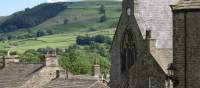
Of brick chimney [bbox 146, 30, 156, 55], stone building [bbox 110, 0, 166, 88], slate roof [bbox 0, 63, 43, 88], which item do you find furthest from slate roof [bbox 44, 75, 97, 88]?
brick chimney [bbox 146, 30, 156, 55]

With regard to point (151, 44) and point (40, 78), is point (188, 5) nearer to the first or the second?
point (151, 44)

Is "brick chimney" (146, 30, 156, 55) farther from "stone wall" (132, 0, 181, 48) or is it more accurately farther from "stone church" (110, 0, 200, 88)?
"stone wall" (132, 0, 181, 48)

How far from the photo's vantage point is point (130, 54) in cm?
4303

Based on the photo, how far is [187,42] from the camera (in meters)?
28.1

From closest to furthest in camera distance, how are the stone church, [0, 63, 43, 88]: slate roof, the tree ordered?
the stone church < [0, 63, 43, 88]: slate roof < the tree

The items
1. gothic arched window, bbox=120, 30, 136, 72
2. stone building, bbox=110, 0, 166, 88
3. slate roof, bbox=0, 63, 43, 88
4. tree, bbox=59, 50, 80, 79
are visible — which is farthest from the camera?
tree, bbox=59, 50, 80, 79

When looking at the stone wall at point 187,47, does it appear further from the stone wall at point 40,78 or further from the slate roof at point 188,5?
the stone wall at point 40,78

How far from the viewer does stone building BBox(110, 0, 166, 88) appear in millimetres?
38281

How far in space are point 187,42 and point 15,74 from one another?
5410 centimetres

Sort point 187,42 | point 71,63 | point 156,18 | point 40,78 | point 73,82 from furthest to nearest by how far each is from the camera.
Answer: point 71,63 < point 40,78 < point 73,82 < point 156,18 < point 187,42

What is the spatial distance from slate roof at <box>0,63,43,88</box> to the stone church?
3218 cm

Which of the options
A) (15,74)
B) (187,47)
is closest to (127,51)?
(187,47)

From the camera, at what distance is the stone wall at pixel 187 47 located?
91.2ft

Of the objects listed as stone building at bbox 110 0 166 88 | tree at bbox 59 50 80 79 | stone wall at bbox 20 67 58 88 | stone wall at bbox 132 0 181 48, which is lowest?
tree at bbox 59 50 80 79
